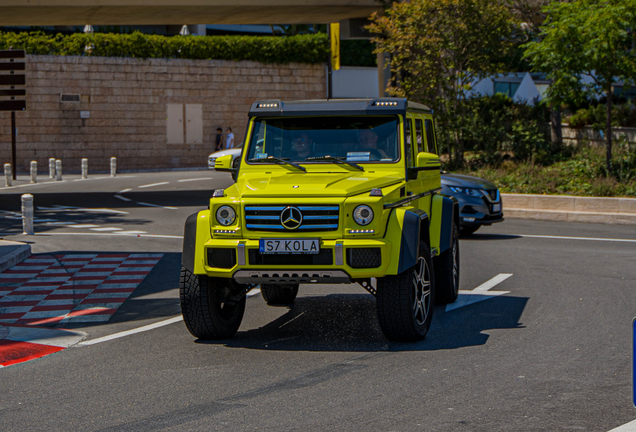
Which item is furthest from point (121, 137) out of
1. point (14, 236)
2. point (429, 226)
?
point (429, 226)

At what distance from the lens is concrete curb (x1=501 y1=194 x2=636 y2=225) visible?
1866 centimetres

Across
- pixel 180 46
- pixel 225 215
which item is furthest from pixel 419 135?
pixel 180 46

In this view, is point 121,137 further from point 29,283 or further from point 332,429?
point 332,429

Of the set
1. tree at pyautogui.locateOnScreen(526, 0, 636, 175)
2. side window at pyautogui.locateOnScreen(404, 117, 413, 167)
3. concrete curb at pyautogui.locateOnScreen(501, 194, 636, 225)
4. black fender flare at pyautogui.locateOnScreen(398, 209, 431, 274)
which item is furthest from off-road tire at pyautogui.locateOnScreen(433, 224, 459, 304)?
tree at pyautogui.locateOnScreen(526, 0, 636, 175)

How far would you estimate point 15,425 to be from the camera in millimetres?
5047

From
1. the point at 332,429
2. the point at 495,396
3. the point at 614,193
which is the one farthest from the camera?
the point at 614,193

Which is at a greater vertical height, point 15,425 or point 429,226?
point 429,226

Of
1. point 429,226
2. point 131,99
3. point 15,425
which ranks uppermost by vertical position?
point 131,99

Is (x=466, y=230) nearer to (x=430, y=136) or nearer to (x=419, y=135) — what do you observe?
(x=430, y=136)

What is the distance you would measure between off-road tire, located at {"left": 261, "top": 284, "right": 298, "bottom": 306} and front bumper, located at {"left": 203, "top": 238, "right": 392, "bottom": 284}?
2.18 meters

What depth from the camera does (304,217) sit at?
678 centimetres

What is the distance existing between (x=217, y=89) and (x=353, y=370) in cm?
3400

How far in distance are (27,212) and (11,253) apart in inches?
140

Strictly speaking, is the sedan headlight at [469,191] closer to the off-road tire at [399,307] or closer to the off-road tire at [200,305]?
the off-road tire at [399,307]
